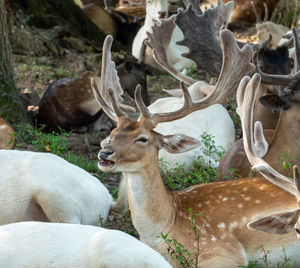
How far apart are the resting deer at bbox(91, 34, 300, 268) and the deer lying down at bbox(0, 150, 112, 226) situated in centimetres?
38

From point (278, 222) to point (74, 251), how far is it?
116cm

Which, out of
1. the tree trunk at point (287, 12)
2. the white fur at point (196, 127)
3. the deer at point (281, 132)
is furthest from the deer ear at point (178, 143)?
the tree trunk at point (287, 12)

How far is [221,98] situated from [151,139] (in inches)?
31.7

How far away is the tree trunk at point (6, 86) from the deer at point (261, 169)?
13.4 feet

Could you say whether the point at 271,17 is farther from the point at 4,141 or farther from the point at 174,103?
the point at 4,141

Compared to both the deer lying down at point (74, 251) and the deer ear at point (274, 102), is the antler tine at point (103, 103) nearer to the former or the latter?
the deer ear at point (274, 102)

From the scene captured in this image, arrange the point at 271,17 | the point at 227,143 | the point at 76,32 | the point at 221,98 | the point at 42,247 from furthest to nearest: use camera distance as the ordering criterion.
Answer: the point at 271,17
the point at 76,32
the point at 227,143
the point at 221,98
the point at 42,247

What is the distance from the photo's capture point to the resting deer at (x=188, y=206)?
4801 millimetres

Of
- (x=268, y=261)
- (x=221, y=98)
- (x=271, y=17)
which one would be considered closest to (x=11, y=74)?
(x=221, y=98)

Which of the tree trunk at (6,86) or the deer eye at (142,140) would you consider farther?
the tree trunk at (6,86)

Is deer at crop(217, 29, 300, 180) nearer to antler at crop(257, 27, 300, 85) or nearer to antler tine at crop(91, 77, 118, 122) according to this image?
antler at crop(257, 27, 300, 85)

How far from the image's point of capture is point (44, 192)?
4898 mm

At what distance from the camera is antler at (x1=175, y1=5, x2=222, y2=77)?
7.06 m

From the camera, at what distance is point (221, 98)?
5.52 metres
